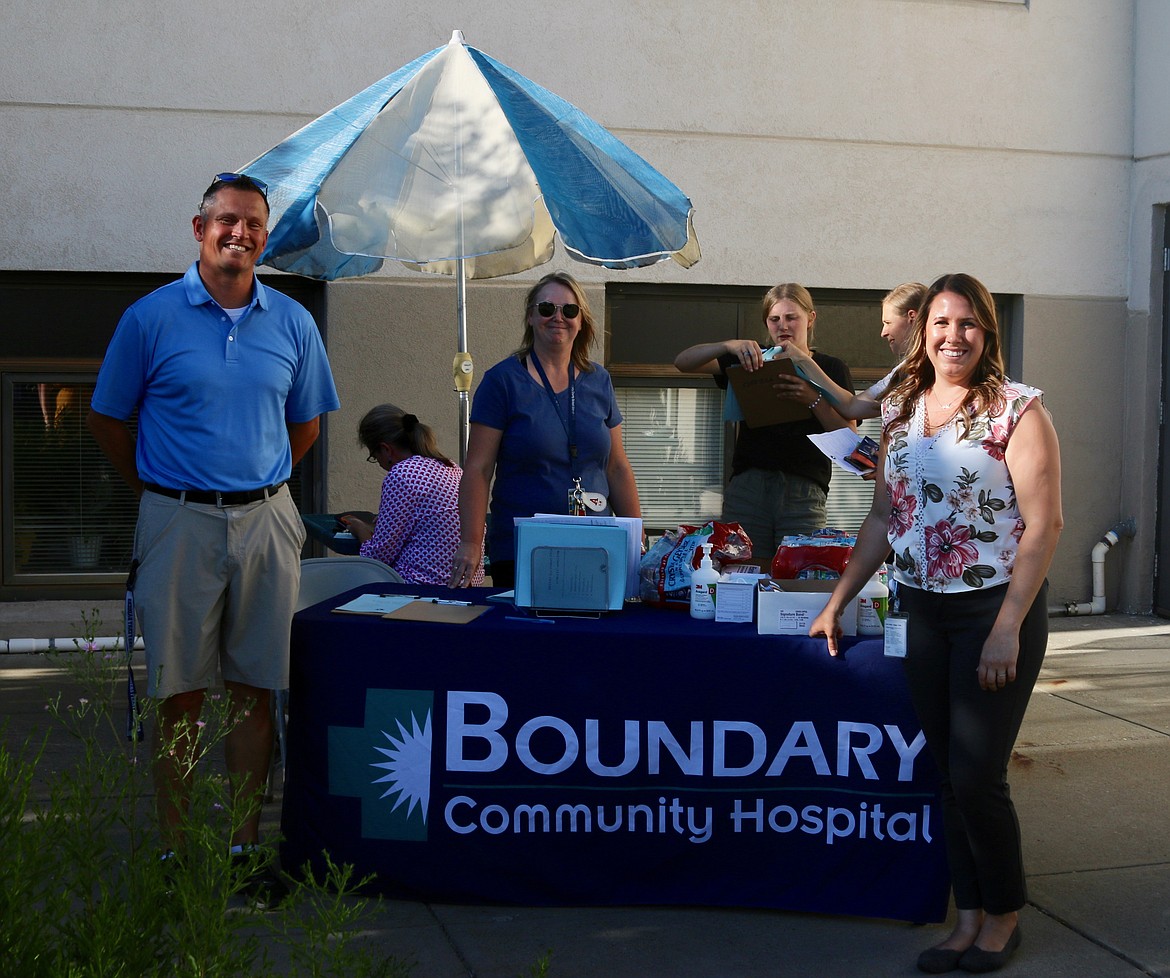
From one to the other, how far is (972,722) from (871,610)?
21.8 inches

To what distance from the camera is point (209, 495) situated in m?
3.89

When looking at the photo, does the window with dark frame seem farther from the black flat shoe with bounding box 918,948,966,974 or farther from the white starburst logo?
the black flat shoe with bounding box 918,948,966,974

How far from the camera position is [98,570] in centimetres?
815

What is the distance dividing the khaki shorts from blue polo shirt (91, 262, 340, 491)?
0.11 m

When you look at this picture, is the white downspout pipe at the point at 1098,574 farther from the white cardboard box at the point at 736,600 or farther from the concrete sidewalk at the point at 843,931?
the white cardboard box at the point at 736,600

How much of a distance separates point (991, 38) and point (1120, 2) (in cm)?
101

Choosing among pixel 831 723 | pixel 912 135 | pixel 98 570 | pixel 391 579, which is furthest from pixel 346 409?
pixel 831 723

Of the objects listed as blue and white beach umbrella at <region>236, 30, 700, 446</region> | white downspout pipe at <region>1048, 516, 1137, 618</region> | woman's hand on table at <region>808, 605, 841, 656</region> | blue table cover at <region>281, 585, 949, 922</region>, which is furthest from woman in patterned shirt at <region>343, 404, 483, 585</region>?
white downspout pipe at <region>1048, 516, 1137, 618</region>

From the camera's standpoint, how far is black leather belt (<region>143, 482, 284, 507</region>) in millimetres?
3875

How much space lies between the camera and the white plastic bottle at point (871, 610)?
12.5 ft

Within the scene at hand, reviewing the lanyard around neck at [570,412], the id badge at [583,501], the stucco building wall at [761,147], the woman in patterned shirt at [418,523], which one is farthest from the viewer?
the stucco building wall at [761,147]

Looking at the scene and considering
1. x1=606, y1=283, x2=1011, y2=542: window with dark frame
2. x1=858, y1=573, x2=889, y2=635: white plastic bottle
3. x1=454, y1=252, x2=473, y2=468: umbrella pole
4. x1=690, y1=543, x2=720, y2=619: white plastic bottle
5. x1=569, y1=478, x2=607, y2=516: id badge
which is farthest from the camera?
x1=606, y1=283, x2=1011, y2=542: window with dark frame

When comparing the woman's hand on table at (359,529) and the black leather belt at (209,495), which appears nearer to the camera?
the black leather belt at (209,495)

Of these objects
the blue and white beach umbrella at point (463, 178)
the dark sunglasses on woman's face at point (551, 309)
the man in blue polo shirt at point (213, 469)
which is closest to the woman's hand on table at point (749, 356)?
the blue and white beach umbrella at point (463, 178)
